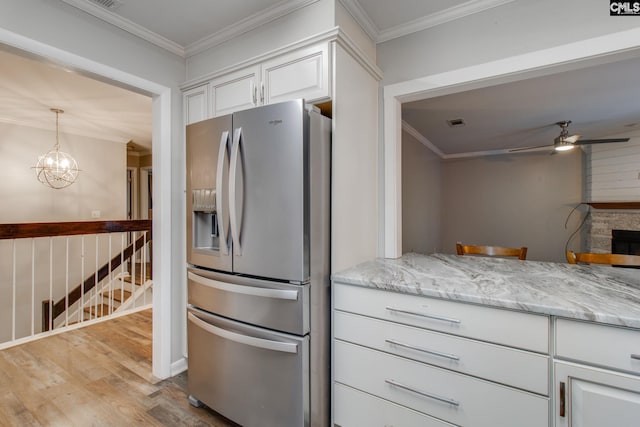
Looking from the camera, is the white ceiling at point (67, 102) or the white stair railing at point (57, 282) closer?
the white ceiling at point (67, 102)

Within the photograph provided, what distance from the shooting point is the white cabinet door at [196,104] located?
6.75ft

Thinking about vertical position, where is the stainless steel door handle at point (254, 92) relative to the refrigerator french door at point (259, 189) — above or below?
above

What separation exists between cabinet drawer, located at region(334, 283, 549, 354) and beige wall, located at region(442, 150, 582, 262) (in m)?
5.51

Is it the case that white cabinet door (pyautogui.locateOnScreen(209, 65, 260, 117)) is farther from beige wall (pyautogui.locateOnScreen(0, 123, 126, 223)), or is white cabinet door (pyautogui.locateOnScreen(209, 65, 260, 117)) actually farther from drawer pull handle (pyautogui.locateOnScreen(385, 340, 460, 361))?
beige wall (pyautogui.locateOnScreen(0, 123, 126, 223))

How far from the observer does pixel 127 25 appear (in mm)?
1873

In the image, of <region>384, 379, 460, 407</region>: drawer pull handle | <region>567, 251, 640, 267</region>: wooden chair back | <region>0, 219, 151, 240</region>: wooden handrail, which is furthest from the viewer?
<region>0, 219, 151, 240</region>: wooden handrail

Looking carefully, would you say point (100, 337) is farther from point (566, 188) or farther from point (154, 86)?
point (566, 188)

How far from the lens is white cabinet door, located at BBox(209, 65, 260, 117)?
181 cm

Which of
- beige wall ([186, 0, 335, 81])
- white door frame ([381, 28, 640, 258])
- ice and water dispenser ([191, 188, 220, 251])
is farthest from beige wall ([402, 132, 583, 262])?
ice and water dispenser ([191, 188, 220, 251])

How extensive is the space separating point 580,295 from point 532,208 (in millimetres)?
5491

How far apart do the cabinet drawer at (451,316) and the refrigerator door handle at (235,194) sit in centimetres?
60

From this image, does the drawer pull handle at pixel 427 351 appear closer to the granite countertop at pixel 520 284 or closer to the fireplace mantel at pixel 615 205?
the granite countertop at pixel 520 284

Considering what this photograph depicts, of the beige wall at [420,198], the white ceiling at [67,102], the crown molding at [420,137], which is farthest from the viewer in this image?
the beige wall at [420,198]

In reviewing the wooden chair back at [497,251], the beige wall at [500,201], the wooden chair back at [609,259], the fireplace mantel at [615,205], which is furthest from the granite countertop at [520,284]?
the fireplace mantel at [615,205]
